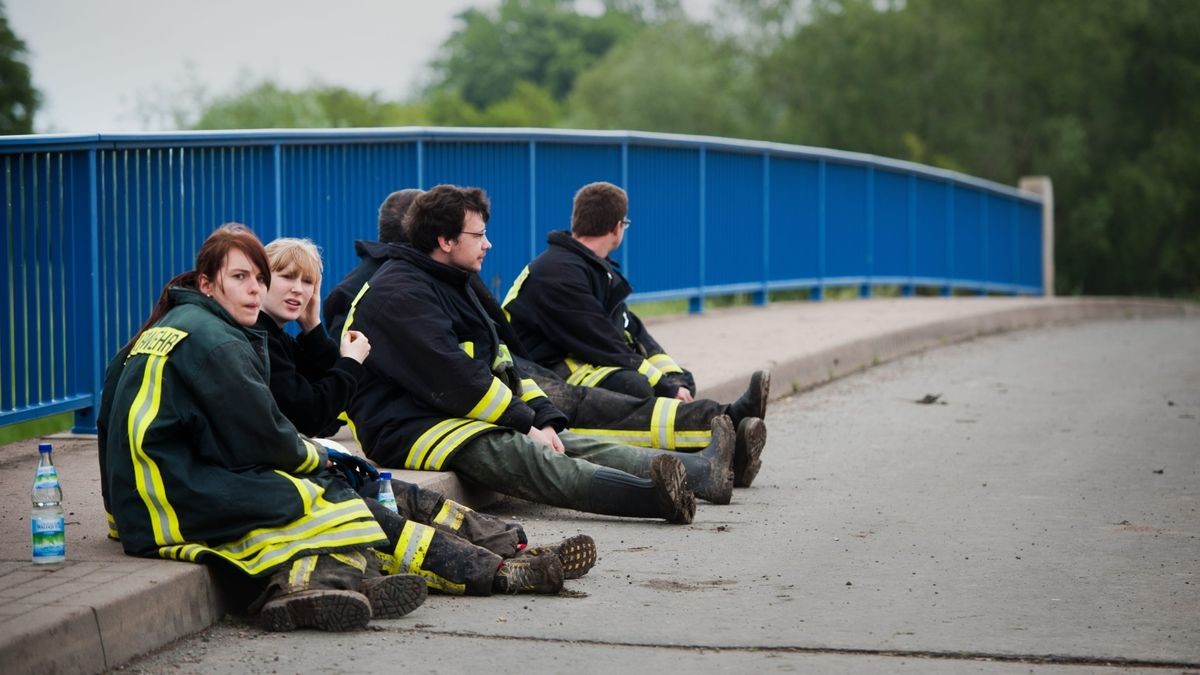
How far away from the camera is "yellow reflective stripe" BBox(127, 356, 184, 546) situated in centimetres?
506

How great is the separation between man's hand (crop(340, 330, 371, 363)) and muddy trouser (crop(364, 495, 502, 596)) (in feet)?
2.01

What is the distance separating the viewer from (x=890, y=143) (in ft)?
134

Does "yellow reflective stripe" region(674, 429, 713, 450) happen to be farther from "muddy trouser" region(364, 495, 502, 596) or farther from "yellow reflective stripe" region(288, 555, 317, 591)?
"yellow reflective stripe" region(288, 555, 317, 591)

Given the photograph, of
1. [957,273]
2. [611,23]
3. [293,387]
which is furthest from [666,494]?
[611,23]

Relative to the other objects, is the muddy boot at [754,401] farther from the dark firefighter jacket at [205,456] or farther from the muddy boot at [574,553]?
the dark firefighter jacket at [205,456]

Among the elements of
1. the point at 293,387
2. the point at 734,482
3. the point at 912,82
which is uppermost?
the point at 912,82

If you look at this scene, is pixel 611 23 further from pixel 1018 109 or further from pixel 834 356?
pixel 834 356

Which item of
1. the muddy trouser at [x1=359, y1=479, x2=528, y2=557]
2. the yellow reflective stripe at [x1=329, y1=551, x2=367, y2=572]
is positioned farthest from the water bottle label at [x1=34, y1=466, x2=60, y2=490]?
the muddy trouser at [x1=359, y1=479, x2=528, y2=557]

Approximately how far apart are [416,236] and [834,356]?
6.29 m

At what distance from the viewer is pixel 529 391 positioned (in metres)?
7.10

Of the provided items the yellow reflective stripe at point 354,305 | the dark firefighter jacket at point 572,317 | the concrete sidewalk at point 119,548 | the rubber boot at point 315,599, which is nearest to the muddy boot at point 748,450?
the dark firefighter jacket at point 572,317

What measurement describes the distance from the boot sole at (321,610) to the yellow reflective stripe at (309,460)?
42 cm

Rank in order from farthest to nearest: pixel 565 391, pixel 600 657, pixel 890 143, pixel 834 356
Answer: pixel 890 143
pixel 834 356
pixel 565 391
pixel 600 657

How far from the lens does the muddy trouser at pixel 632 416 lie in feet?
25.5
